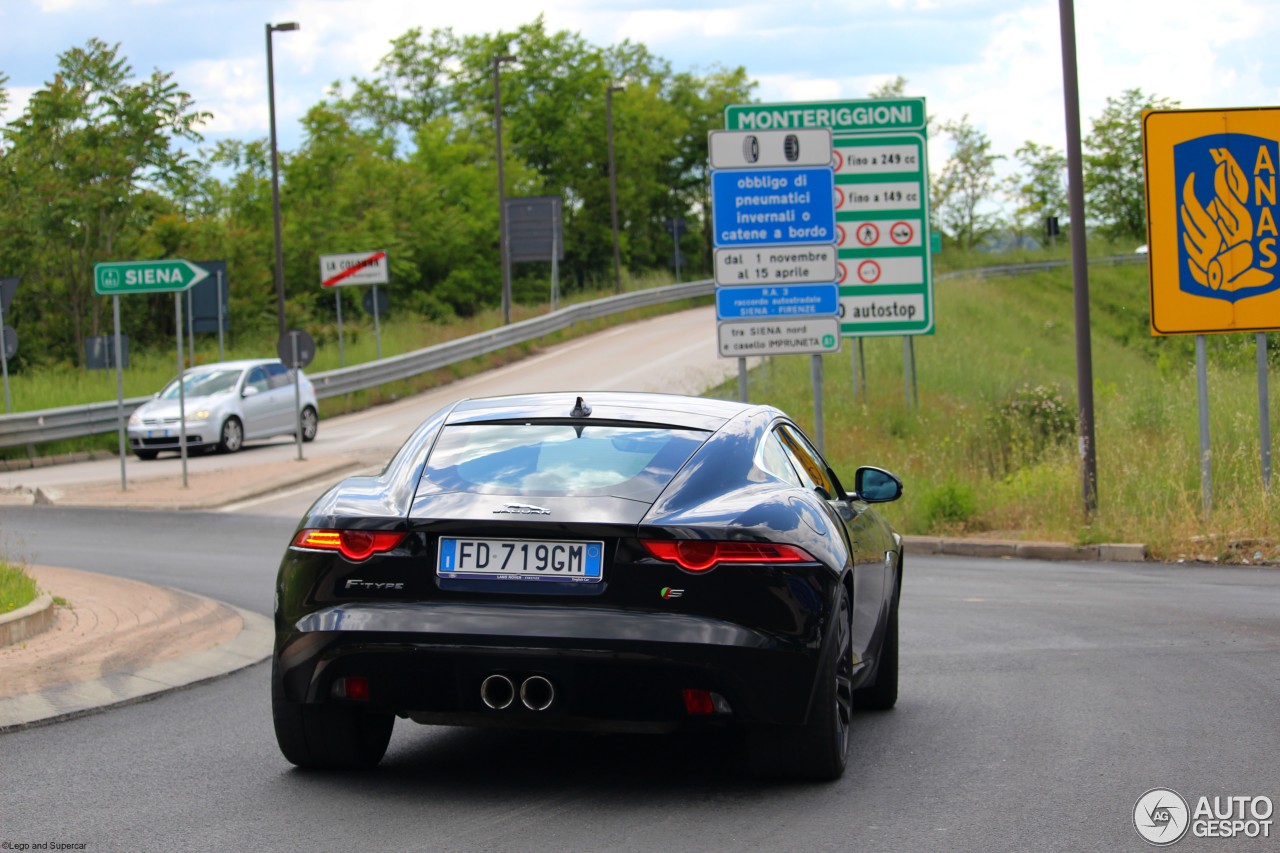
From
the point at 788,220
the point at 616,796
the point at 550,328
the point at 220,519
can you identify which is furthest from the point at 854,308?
the point at 550,328

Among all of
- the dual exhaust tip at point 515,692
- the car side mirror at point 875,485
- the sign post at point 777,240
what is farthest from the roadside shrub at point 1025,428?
the dual exhaust tip at point 515,692

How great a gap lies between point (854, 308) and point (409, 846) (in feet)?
59.1

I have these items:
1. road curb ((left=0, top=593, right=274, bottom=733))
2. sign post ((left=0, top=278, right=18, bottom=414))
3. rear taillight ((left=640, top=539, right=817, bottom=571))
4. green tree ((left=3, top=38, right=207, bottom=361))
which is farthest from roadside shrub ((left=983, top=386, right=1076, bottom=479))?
green tree ((left=3, top=38, right=207, bottom=361))

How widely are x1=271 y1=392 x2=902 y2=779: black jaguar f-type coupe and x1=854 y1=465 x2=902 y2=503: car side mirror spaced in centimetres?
142

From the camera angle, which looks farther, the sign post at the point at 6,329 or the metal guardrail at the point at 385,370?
the sign post at the point at 6,329

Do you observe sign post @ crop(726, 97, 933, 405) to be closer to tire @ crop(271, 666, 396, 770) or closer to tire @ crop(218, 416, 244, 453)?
tire @ crop(218, 416, 244, 453)

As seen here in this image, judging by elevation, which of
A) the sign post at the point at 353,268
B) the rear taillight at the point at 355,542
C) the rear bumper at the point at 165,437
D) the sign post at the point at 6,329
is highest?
the sign post at the point at 353,268

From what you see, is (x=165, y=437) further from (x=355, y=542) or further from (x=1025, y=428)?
(x=355, y=542)

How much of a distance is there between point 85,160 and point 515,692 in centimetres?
3876

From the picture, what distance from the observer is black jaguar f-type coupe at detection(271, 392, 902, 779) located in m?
5.21

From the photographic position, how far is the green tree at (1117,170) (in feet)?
255

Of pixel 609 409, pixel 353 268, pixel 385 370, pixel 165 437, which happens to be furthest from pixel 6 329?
pixel 609 409

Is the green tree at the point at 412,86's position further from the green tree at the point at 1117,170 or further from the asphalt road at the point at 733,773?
the asphalt road at the point at 733,773

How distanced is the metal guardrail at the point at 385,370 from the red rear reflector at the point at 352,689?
23983 mm
